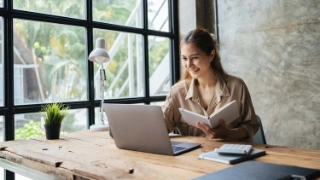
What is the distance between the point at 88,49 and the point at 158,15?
1095 mm

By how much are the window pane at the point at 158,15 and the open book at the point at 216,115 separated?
1.94m

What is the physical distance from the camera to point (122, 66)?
329 cm

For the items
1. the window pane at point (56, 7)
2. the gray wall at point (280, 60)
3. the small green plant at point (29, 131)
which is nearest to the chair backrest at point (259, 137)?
the gray wall at point (280, 60)

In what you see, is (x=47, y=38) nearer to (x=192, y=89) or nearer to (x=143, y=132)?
(x=192, y=89)

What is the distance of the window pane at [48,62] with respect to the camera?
2.52m

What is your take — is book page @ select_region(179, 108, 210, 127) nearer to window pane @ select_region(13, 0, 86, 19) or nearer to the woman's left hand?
the woman's left hand

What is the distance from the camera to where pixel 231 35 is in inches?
144

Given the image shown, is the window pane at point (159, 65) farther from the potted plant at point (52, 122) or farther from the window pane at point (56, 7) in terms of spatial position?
the potted plant at point (52, 122)

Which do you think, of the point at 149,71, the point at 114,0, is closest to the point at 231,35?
the point at 149,71

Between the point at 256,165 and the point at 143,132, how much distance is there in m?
0.55

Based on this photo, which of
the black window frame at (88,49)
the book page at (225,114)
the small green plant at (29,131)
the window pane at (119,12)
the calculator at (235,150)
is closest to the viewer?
the calculator at (235,150)

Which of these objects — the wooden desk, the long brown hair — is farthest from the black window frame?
the long brown hair

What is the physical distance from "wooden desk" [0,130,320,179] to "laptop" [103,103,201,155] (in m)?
0.04

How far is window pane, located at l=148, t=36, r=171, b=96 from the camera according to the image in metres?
3.58
